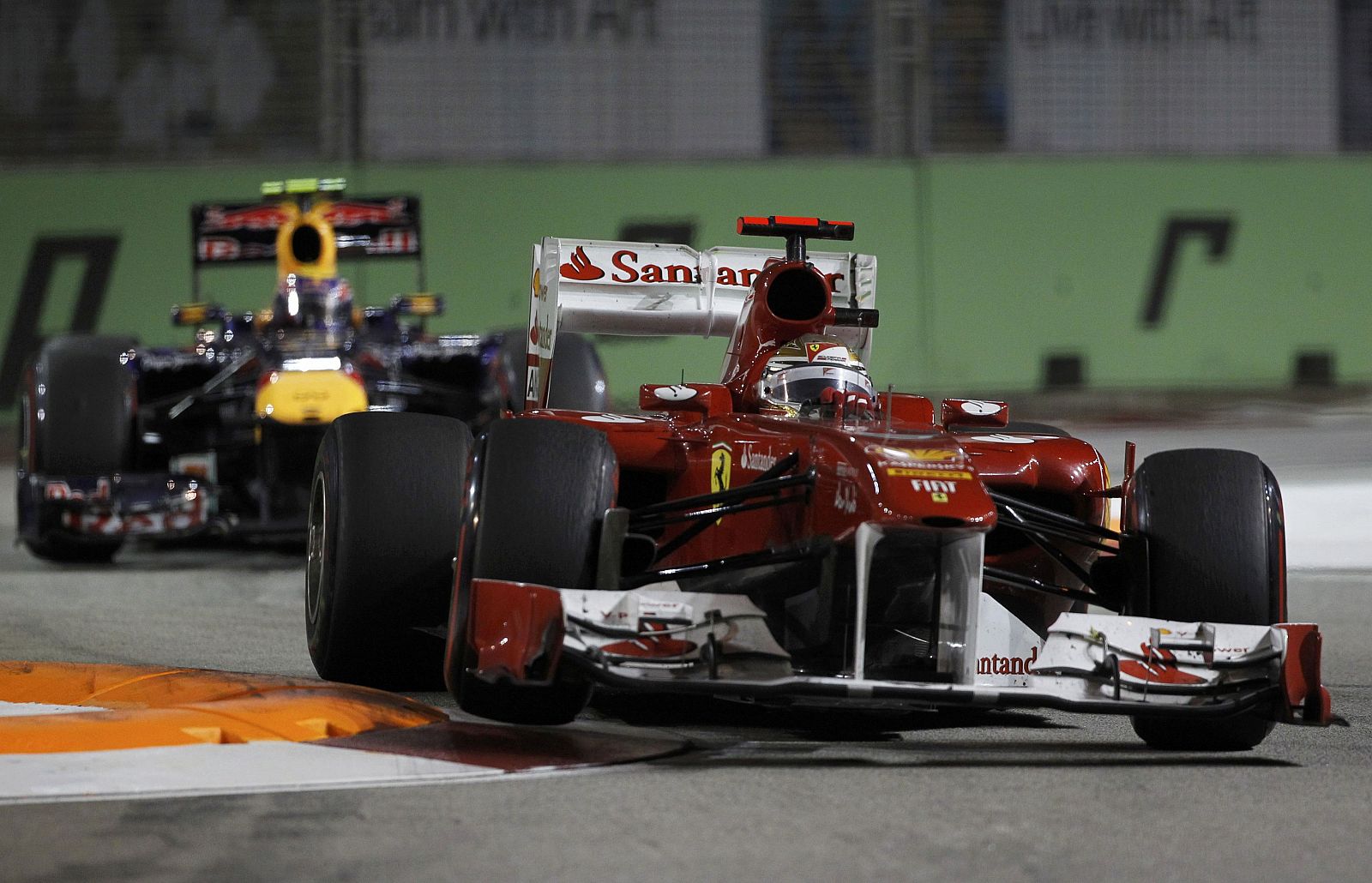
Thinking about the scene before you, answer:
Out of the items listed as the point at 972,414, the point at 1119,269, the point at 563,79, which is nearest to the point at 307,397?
the point at 972,414

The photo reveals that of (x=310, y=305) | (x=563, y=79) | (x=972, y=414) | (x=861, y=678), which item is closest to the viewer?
(x=861, y=678)

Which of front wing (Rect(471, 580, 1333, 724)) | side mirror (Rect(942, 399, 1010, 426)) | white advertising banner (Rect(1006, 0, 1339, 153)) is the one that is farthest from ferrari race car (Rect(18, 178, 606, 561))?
white advertising banner (Rect(1006, 0, 1339, 153))

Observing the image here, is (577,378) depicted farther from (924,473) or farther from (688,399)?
(924,473)

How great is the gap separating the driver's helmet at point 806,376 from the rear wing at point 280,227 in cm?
632

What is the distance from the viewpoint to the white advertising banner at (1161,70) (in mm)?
20859

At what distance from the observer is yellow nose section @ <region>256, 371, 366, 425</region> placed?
1131 centimetres

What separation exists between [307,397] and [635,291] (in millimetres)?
3411

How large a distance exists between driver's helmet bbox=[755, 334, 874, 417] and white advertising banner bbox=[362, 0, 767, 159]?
1381 cm

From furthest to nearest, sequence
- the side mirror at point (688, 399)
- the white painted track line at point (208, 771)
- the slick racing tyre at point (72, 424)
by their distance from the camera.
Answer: the slick racing tyre at point (72, 424) < the side mirror at point (688, 399) < the white painted track line at point (208, 771)

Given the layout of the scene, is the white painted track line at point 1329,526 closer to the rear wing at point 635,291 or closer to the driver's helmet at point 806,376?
the rear wing at point 635,291

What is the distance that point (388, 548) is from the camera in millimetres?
6473

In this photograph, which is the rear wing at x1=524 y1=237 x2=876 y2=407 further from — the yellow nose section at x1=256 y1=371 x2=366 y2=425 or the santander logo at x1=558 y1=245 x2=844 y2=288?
the yellow nose section at x1=256 y1=371 x2=366 y2=425

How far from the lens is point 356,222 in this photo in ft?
43.3

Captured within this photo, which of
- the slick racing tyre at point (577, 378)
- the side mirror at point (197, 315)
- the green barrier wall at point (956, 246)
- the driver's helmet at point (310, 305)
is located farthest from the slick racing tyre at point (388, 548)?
the green barrier wall at point (956, 246)
